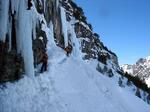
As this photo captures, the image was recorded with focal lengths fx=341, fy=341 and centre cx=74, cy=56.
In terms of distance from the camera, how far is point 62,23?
A: 33281 millimetres

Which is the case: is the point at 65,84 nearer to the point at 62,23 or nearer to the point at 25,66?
the point at 25,66

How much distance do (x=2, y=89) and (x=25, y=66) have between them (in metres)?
2.66

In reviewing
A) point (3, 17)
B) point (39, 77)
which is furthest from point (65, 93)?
point (3, 17)

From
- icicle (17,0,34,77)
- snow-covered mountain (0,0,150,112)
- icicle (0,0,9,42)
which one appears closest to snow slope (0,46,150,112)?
snow-covered mountain (0,0,150,112)

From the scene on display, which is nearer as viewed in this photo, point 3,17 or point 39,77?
point 3,17

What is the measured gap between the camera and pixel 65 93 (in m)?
20.5

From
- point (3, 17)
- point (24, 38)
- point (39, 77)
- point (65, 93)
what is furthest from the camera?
point (65, 93)

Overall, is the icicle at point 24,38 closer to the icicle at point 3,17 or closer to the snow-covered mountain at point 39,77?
the snow-covered mountain at point 39,77

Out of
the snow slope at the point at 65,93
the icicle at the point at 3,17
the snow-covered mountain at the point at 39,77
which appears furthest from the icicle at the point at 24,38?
the icicle at the point at 3,17

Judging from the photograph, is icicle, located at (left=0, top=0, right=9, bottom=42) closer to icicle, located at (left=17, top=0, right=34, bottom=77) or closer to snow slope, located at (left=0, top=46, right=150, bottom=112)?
icicle, located at (left=17, top=0, right=34, bottom=77)

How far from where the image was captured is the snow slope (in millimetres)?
16781

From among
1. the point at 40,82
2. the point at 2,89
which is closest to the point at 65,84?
the point at 40,82

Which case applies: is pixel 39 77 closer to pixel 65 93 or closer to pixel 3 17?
pixel 65 93

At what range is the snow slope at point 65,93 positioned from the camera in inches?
661
